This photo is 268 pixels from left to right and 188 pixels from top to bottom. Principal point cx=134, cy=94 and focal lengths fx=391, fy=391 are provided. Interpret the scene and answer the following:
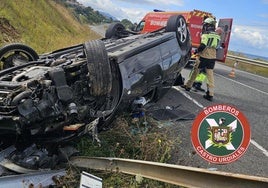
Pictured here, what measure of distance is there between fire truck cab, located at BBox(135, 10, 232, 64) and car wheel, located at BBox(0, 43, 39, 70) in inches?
371

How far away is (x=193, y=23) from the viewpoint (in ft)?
49.8

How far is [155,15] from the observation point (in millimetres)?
17031

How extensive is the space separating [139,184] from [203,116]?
3.09 ft

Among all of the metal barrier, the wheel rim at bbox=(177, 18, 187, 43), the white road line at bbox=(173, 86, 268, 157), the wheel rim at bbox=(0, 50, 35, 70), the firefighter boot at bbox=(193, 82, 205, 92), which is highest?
the wheel rim at bbox=(177, 18, 187, 43)

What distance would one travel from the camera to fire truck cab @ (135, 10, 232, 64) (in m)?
15.2

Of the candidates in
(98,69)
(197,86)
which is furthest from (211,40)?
(98,69)

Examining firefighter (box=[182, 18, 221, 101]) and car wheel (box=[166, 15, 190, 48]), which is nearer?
car wheel (box=[166, 15, 190, 48])

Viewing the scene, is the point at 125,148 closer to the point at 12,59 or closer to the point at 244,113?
the point at 12,59

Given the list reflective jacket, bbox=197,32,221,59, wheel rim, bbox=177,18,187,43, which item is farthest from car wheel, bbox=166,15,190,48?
reflective jacket, bbox=197,32,221,59

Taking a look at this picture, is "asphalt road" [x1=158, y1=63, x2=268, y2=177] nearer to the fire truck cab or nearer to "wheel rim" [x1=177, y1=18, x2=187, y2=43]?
"wheel rim" [x1=177, y1=18, x2=187, y2=43]

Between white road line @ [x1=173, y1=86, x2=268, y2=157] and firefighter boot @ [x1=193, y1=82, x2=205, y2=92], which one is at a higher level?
white road line @ [x1=173, y1=86, x2=268, y2=157]

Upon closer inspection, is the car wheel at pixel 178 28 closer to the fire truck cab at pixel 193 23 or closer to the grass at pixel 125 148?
the grass at pixel 125 148

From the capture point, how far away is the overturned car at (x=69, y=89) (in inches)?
144

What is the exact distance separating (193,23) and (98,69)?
37.9ft
